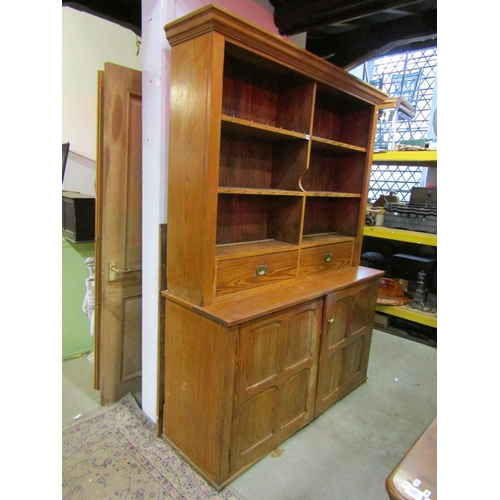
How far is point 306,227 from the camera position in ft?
7.93

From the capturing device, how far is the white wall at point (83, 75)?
109 inches

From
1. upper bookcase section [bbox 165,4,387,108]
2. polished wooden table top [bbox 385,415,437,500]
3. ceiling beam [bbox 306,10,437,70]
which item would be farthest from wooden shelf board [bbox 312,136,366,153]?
polished wooden table top [bbox 385,415,437,500]

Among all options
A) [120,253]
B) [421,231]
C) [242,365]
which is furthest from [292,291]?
[421,231]

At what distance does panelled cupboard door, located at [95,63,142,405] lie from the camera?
6.13 ft

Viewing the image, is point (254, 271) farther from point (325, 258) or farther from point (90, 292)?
point (90, 292)

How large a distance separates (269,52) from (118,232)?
1238 mm

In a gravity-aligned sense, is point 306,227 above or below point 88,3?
below

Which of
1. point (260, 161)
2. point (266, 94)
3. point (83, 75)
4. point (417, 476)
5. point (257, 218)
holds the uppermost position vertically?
point (83, 75)

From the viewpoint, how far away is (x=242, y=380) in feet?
5.03

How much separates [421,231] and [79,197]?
2.93 meters

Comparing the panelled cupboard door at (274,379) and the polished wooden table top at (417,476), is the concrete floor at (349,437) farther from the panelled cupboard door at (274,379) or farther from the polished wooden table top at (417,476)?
the polished wooden table top at (417,476)

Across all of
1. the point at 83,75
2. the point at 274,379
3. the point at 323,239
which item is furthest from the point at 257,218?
the point at 83,75

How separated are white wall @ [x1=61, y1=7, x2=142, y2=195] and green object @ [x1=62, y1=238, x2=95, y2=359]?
0.66 m
